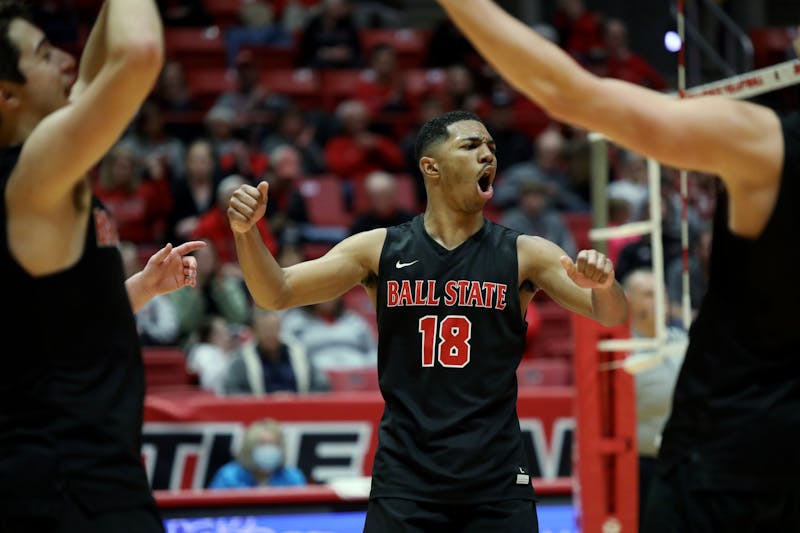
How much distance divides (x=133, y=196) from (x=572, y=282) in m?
8.46

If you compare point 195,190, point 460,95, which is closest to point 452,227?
point 195,190

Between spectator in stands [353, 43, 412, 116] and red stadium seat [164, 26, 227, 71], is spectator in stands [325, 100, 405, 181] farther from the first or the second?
red stadium seat [164, 26, 227, 71]

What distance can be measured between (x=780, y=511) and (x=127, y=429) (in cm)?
175

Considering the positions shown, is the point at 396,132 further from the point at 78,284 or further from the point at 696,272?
the point at 78,284

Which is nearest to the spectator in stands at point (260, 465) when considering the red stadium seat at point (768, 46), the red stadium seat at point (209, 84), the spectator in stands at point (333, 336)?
the spectator in stands at point (333, 336)

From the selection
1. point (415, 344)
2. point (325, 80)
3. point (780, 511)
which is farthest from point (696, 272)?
point (780, 511)

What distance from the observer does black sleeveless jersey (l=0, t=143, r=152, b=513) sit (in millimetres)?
3207

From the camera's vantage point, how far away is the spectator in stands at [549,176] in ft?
43.7

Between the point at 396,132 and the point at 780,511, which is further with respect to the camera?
the point at 396,132

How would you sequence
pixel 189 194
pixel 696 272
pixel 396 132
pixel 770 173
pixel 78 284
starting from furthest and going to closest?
pixel 396 132 < pixel 189 194 < pixel 696 272 < pixel 78 284 < pixel 770 173

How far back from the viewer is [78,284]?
327 cm

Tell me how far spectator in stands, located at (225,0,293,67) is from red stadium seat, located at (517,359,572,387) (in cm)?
690

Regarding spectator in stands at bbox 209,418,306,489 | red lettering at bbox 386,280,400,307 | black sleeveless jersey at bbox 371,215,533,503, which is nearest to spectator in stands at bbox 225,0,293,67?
spectator in stands at bbox 209,418,306,489

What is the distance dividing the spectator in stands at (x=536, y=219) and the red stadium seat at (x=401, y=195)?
4.00 feet
